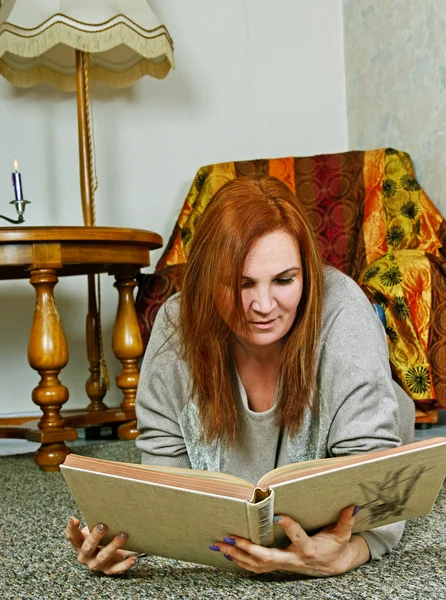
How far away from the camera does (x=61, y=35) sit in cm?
226

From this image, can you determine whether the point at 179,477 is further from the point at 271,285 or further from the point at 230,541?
the point at 271,285

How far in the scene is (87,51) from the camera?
2.31m

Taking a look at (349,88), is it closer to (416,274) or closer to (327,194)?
(327,194)

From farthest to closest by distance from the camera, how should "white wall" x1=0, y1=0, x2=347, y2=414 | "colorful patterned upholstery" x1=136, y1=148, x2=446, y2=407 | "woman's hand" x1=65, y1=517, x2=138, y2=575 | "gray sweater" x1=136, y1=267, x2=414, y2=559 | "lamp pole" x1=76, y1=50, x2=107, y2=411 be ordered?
1. "white wall" x1=0, y1=0, x2=347, y2=414
2. "lamp pole" x1=76, y1=50, x2=107, y2=411
3. "colorful patterned upholstery" x1=136, y1=148, x2=446, y2=407
4. "gray sweater" x1=136, y1=267, x2=414, y2=559
5. "woman's hand" x1=65, y1=517, x2=138, y2=575

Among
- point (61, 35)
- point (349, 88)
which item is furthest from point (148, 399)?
point (349, 88)

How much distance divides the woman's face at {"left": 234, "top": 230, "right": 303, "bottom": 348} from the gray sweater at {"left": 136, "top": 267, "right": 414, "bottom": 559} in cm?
8

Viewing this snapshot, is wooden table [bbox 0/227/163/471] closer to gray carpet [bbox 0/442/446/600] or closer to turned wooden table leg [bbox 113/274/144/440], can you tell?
turned wooden table leg [bbox 113/274/144/440]

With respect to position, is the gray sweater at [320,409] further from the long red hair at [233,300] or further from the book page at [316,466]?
the book page at [316,466]

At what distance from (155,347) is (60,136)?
190 cm

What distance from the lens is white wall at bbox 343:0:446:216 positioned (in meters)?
2.46

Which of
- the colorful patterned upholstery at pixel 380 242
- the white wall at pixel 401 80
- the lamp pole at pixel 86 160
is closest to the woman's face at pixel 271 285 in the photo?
the colorful patterned upholstery at pixel 380 242

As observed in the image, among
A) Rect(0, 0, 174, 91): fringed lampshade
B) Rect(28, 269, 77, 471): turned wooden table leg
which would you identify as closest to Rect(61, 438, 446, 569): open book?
Rect(28, 269, 77, 471): turned wooden table leg

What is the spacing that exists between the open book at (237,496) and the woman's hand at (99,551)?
0.04 feet

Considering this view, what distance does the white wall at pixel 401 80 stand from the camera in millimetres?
2459
